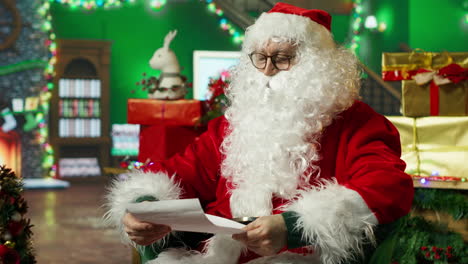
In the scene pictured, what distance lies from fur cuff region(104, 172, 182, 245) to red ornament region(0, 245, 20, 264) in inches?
22.5

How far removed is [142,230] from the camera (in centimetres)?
159

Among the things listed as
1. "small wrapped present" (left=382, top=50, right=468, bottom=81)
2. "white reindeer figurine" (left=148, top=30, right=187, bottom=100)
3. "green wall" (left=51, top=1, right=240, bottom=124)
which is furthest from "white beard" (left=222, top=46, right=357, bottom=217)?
"green wall" (left=51, top=1, right=240, bottom=124)

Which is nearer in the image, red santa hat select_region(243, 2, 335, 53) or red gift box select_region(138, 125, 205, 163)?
red santa hat select_region(243, 2, 335, 53)

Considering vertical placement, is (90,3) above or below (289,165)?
above

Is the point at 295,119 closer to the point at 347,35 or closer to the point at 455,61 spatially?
the point at 455,61

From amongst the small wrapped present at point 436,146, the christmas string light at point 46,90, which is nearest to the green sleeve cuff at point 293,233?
the small wrapped present at point 436,146

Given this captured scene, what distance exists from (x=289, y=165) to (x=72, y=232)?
364 cm

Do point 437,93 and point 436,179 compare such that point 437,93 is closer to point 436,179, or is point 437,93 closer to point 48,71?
point 436,179

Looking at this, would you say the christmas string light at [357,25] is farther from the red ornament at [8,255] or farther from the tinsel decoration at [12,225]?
the red ornament at [8,255]

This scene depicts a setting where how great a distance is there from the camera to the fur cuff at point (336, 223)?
4.90 ft

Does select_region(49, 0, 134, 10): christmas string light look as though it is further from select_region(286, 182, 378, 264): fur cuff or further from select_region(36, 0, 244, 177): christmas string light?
select_region(286, 182, 378, 264): fur cuff

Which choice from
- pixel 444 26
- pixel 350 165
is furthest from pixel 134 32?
pixel 350 165

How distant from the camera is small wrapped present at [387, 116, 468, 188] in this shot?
9.89ft

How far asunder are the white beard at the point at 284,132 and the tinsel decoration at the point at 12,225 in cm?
92
